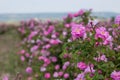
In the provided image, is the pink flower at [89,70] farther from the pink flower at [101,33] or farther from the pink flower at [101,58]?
the pink flower at [101,33]

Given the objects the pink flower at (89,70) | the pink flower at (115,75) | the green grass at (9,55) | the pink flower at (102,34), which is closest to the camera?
the pink flower at (102,34)

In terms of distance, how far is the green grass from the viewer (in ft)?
22.6

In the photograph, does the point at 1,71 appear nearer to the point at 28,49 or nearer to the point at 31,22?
the point at 28,49

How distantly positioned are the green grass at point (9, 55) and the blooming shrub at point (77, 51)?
0.73 feet

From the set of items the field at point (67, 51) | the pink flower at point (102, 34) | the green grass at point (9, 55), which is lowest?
the green grass at point (9, 55)

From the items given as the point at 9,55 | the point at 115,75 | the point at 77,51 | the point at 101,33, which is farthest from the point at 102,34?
the point at 9,55

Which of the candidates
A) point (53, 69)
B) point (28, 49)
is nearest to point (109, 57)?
point (53, 69)

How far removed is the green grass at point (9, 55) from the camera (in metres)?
6.89

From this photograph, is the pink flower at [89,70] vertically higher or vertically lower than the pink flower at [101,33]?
lower

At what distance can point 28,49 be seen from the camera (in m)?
7.64

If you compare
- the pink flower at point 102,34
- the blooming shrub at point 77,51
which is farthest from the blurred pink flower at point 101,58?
the pink flower at point 102,34

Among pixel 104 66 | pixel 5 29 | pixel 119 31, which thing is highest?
pixel 119 31

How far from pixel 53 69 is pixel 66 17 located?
147 centimetres

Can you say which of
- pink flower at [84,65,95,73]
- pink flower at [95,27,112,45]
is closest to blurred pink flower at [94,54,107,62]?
pink flower at [84,65,95,73]
